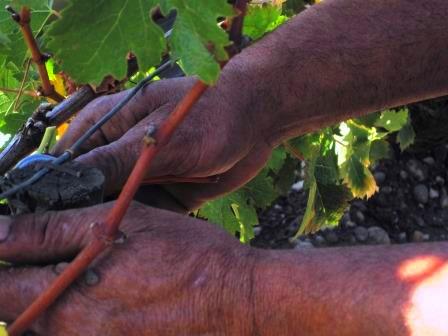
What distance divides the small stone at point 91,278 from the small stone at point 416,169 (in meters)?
3.96

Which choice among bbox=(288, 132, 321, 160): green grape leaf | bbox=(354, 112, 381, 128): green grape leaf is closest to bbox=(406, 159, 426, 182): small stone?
bbox=(354, 112, 381, 128): green grape leaf

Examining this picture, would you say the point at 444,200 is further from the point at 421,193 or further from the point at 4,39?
the point at 4,39

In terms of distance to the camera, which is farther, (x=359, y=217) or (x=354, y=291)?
(x=359, y=217)

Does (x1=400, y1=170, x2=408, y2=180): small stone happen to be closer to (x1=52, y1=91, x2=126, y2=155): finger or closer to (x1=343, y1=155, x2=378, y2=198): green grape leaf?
(x1=343, y1=155, x2=378, y2=198): green grape leaf

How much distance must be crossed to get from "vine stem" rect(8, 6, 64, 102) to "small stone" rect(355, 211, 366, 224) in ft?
9.67

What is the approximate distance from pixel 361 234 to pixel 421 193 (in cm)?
58

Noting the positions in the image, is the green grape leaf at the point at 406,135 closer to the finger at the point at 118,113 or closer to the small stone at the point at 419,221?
the small stone at the point at 419,221

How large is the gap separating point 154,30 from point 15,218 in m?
0.36

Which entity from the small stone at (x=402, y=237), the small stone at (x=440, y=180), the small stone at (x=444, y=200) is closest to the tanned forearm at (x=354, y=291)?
the small stone at (x=402, y=237)

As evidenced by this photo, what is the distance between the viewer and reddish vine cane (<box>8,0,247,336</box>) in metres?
1.02

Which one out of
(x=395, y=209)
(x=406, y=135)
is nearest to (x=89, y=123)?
(x=406, y=135)

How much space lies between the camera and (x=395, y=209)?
15.2ft

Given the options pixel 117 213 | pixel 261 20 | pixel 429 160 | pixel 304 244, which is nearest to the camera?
pixel 117 213

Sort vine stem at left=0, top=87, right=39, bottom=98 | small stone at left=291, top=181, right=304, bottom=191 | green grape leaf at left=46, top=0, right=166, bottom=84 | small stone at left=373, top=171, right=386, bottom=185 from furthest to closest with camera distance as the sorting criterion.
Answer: small stone at left=373, top=171, right=386, bottom=185
small stone at left=291, top=181, right=304, bottom=191
vine stem at left=0, top=87, right=39, bottom=98
green grape leaf at left=46, top=0, right=166, bottom=84
